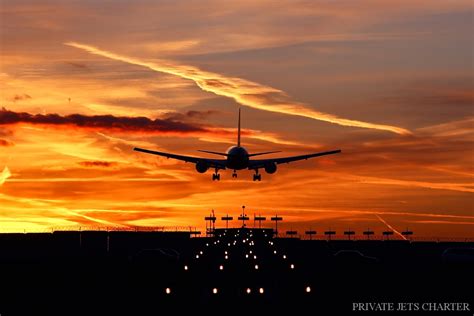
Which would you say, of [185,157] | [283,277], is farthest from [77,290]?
[185,157]

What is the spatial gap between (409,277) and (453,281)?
25.0 ft

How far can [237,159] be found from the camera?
160000mm

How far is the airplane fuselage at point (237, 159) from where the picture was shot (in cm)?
16012

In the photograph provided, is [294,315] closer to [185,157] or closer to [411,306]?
[411,306]

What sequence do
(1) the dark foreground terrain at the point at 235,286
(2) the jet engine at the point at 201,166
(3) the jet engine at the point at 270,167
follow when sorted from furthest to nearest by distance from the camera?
(3) the jet engine at the point at 270,167, (2) the jet engine at the point at 201,166, (1) the dark foreground terrain at the point at 235,286

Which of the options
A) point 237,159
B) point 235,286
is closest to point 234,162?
point 237,159

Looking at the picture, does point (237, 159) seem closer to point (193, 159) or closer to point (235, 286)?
point (193, 159)

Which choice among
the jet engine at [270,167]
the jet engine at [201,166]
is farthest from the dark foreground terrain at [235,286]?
the jet engine at [270,167]

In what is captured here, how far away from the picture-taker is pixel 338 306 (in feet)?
250

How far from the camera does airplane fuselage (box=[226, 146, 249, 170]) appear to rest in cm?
16012

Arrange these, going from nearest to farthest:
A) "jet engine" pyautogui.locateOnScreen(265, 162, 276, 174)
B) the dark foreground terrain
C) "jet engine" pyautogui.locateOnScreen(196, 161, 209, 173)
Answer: the dark foreground terrain, "jet engine" pyautogui.locateOnScreen(196, 161, 209, 173), "jet engine" pyautogui.locateOnScreen(265, 162, 276, 174)

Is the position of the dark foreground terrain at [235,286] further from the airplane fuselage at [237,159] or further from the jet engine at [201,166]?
the airplane fuselage at [237,159]

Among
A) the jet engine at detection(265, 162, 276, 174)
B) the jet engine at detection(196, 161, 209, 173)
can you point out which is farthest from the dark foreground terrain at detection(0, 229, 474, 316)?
the jet engine at detection(265, 162, 276, 174)

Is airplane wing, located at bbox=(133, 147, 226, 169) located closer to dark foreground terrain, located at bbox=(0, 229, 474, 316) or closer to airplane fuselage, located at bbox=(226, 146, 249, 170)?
airplane fuselage, located at bbox=(226, 146, 249, 170)
